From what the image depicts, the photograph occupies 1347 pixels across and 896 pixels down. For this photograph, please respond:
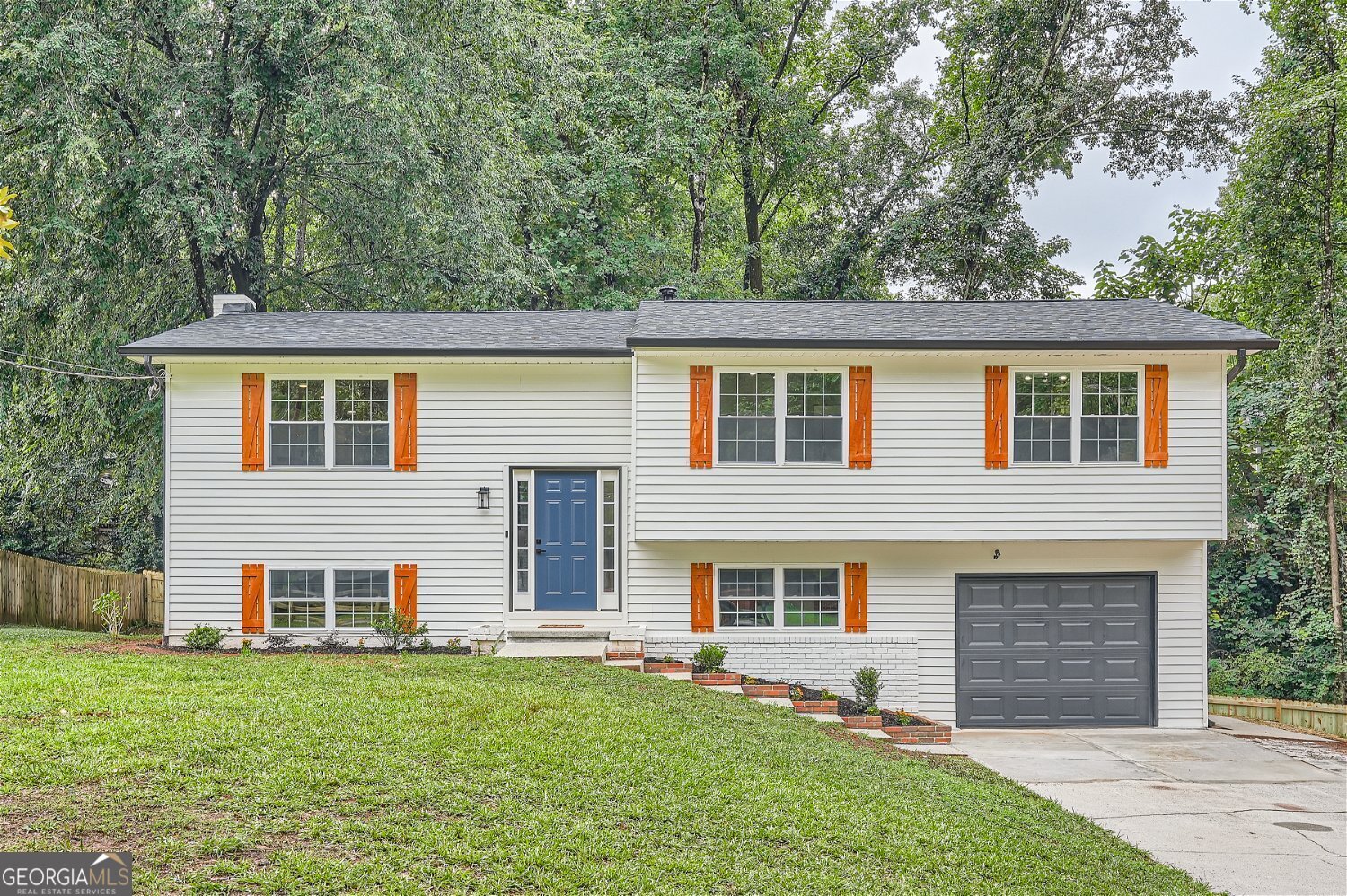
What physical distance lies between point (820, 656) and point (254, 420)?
7.79m

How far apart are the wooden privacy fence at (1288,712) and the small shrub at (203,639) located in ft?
46.1

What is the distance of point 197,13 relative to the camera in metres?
12.5

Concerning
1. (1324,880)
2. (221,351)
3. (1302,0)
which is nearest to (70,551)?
(221,351)

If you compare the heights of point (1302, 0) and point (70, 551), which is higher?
point (1302, 0)

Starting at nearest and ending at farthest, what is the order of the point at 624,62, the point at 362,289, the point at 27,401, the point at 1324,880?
the point at 1324,880 → the point at 27,401 → the point at 362,289 → the point at 624,62

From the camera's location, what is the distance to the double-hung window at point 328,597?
1094 cm

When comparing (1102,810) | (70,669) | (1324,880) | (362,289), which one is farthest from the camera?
(362,289)

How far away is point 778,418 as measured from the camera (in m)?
10.7

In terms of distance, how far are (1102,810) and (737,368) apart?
19.6ft

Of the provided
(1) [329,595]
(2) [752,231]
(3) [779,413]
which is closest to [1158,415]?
(3) [779,413]

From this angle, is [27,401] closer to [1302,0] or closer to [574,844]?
[574,844]

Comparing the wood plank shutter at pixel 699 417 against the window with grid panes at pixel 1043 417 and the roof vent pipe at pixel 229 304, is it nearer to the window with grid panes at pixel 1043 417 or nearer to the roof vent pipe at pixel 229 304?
the window with grid panes at pixel 1043 417

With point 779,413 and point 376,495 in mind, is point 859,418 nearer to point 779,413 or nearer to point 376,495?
point 779,413

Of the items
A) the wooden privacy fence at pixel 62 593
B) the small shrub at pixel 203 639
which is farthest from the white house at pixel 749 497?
the wooden privacy fence at pixel 62 593
